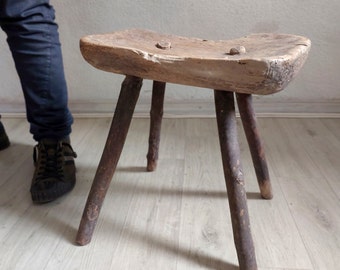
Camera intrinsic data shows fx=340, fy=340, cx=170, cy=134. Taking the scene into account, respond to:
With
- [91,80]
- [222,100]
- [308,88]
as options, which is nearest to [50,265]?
[222,100]

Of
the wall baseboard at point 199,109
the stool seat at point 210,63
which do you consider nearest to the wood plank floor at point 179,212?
the wall baseboard at point 199,109

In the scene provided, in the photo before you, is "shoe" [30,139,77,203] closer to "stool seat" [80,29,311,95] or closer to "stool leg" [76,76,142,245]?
"stool leg" [76,76,142,245]

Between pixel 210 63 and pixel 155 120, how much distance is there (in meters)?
0.35

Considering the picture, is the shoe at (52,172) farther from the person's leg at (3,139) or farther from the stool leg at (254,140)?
the stool leg at (254,140)

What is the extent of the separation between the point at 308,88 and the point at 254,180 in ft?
1.64

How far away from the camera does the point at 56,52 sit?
0.76m

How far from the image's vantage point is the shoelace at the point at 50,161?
0.78 meters

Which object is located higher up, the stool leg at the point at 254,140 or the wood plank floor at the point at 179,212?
the stool leg at the point at 254,140

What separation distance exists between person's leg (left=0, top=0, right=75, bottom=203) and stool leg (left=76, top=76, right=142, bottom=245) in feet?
0.55

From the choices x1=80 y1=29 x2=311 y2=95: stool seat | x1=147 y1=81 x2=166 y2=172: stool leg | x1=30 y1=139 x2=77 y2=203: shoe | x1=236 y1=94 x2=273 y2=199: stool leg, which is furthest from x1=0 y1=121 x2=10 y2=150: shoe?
x1=236 y1=94 x2=273 y2=199: stool leg

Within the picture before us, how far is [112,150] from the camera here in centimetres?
59

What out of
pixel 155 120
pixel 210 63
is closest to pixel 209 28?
pixel 155 120

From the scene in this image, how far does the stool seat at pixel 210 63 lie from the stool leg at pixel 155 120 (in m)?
0.16

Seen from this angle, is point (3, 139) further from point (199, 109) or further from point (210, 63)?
point (210, 63)
